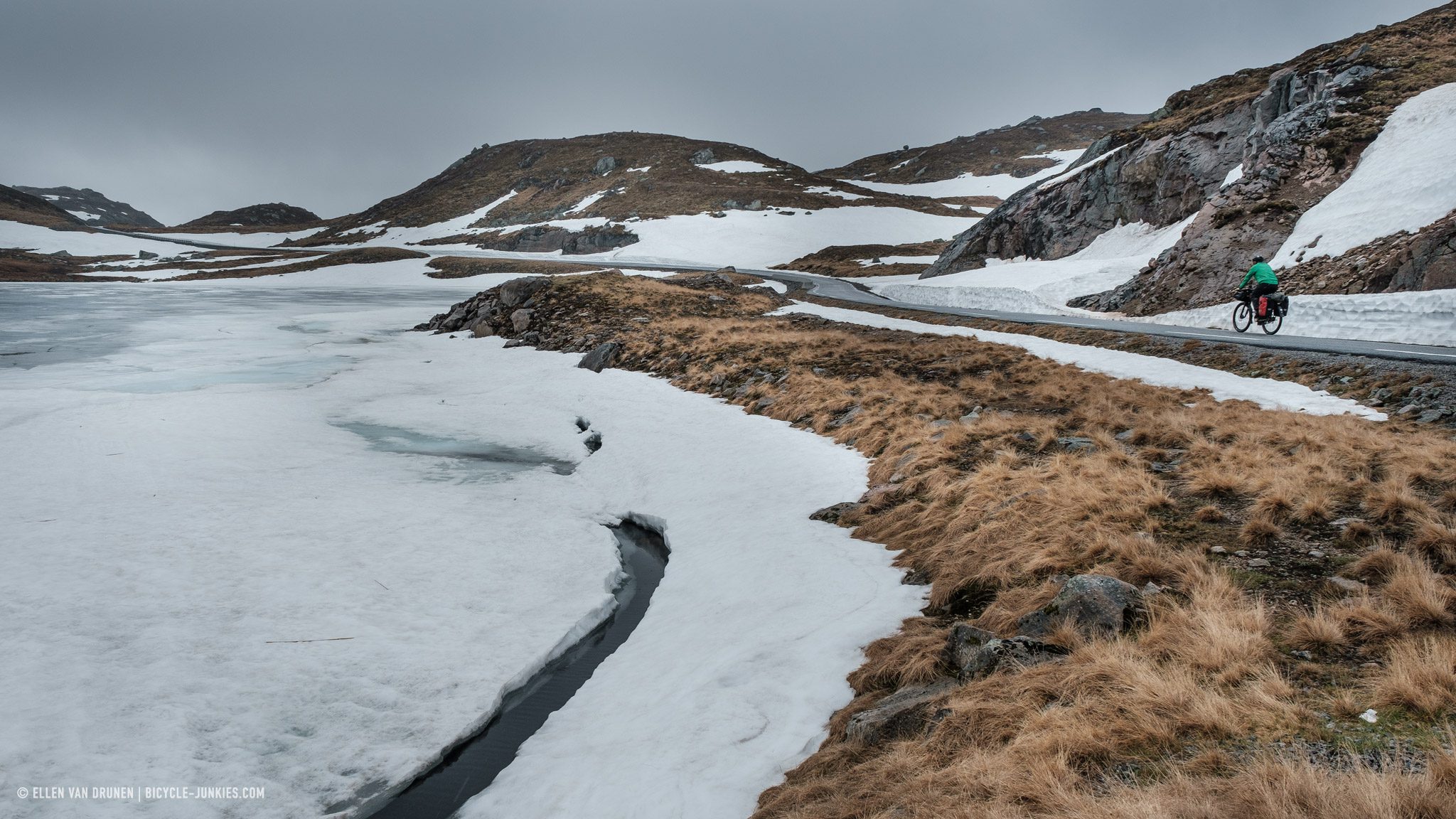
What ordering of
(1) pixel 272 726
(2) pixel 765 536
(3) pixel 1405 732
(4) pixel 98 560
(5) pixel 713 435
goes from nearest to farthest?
Answer: (3) pixel 1405 732 → (1) pixel 272 726 → (4) pixel 98 560 → (2) pixel 765 536 → (5) pixel 713 435

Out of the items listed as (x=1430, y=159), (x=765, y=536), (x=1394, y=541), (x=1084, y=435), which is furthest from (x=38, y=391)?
(x=1430, y=159)

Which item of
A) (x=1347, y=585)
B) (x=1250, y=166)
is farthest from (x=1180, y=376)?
(x=1250, y=166)

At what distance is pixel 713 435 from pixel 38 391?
1702cm

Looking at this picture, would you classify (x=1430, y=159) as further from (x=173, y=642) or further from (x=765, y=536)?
(x=173, y=642)

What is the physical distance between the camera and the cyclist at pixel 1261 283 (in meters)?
17.2

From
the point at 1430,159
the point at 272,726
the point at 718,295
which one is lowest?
the point at 272,726

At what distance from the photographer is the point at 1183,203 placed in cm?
3531

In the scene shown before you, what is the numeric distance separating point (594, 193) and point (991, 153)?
3314 inches

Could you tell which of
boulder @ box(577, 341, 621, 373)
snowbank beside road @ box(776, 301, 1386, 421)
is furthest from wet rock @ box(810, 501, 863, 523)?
boulder @ box(577, 341, 621, 373)

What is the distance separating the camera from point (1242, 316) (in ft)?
61.7

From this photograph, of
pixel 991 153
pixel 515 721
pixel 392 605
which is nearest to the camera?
pixel 515 721

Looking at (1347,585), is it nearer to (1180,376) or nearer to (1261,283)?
(1180,376)

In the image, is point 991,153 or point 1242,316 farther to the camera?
point 991,153

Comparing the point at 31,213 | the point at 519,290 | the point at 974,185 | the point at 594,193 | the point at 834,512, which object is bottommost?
the point at 834,512
